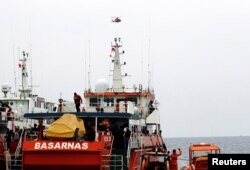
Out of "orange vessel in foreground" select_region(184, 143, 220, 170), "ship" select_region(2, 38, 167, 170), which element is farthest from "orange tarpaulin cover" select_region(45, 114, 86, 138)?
"orange vessel in foreground" select_region(184, 143, 220, 170)

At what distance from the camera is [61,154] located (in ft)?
Answer: 75.8

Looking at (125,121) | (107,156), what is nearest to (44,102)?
(125,121)

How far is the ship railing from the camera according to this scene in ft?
78.1

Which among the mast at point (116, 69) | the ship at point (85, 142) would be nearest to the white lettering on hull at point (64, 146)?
the ship at point (85, 142)

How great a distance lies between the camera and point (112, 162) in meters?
25.4

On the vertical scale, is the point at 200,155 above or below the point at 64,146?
below

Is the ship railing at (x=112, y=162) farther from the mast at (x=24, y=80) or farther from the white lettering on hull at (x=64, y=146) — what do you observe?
the mast at (x=24, y=80)

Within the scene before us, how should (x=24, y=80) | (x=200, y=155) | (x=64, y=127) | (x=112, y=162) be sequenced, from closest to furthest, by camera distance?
(x=64, y=127)
(x=112, y=162)
(x=200, y=155)
(x=24, y=80)

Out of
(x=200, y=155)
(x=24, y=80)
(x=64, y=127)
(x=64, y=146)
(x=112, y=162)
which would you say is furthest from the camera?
(x=24, y=80)

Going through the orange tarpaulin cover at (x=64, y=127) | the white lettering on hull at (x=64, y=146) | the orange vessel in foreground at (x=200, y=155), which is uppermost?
the orange tarpaulin cover at (x=64, y=127)

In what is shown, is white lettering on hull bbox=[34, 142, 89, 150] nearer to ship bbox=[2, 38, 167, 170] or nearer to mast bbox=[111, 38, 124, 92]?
ship bbox=[2, 38, 167, 170]

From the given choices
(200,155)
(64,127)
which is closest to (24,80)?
(200,155)

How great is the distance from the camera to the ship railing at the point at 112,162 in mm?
23812

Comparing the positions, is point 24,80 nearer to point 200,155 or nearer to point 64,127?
point 200,155
